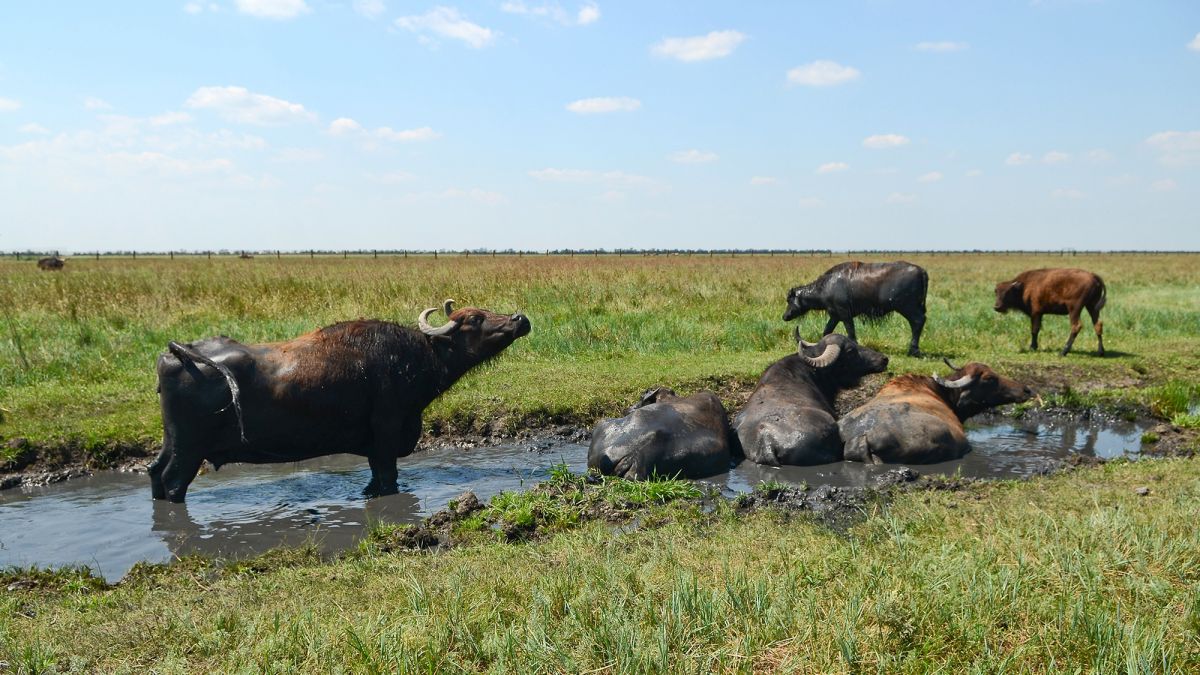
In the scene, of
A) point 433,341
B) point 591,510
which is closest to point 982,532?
point 591,510

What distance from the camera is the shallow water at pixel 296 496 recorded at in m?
5.76

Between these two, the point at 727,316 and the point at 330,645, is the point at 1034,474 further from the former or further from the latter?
the point at 727,316

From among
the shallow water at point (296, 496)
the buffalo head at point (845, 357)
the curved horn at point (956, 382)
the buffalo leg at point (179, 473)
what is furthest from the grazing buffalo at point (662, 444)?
the buffalo leg at point (179, 473)

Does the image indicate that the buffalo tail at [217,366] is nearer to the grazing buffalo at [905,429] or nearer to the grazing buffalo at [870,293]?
the grazing buffalo at [905,429]

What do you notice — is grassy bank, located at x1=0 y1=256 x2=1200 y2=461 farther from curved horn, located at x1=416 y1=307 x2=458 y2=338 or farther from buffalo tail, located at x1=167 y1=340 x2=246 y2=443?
buffalo tail, located at x1=167 y1=340 x2=246 y2=443

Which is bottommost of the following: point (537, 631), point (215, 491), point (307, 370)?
point (215, 491)

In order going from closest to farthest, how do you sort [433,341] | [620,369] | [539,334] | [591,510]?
1. [591,510]
2. [433,341]
3. [620,369]
4. [539,334]

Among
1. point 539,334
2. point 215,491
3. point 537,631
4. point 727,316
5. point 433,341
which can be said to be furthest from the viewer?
point 727,316

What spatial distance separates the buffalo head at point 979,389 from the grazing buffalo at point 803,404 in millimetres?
1058

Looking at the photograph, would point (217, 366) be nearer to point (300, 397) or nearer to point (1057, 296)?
point (300, 397)

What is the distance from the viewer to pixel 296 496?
700 cm

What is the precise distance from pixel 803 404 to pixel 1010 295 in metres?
7.81

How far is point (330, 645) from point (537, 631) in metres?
0.77

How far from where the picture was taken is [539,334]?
500 inches
